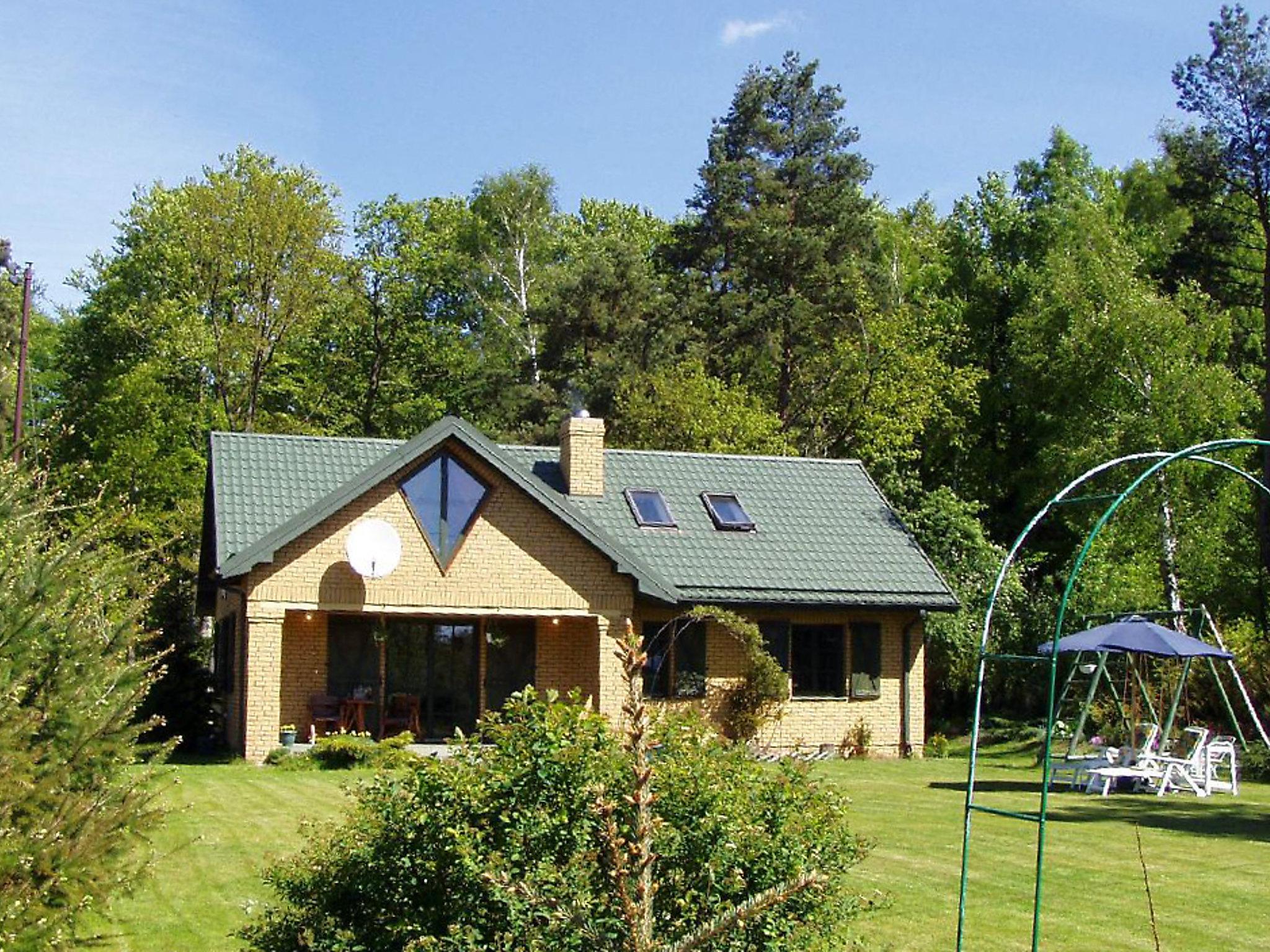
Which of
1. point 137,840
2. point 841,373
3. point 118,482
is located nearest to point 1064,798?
point 137,840

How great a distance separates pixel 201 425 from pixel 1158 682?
27.3m

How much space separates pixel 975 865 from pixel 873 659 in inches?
509

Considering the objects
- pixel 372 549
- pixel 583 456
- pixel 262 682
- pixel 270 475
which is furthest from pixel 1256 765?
pixel 270 475

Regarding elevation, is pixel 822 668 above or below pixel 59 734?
below

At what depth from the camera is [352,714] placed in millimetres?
23406

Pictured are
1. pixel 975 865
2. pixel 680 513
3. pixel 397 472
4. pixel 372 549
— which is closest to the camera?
pixel 975 865

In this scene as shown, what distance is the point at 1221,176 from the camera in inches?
1161

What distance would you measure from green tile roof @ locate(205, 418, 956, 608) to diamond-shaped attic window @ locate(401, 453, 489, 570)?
1.67 ft

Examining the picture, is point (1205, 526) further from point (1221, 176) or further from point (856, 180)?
point (856, 180)

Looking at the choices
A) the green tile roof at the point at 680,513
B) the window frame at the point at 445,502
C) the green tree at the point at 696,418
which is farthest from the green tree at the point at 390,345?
the window frame at the point at 445,502

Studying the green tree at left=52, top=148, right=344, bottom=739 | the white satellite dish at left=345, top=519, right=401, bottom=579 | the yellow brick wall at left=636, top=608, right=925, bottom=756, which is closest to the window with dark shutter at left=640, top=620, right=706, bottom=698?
the yellow brick wall at left=636, top=608, right=925, bottom=756

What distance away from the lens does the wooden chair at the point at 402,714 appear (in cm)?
2380

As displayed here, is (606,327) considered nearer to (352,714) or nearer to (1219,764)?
(352,714)

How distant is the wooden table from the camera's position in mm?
23297
